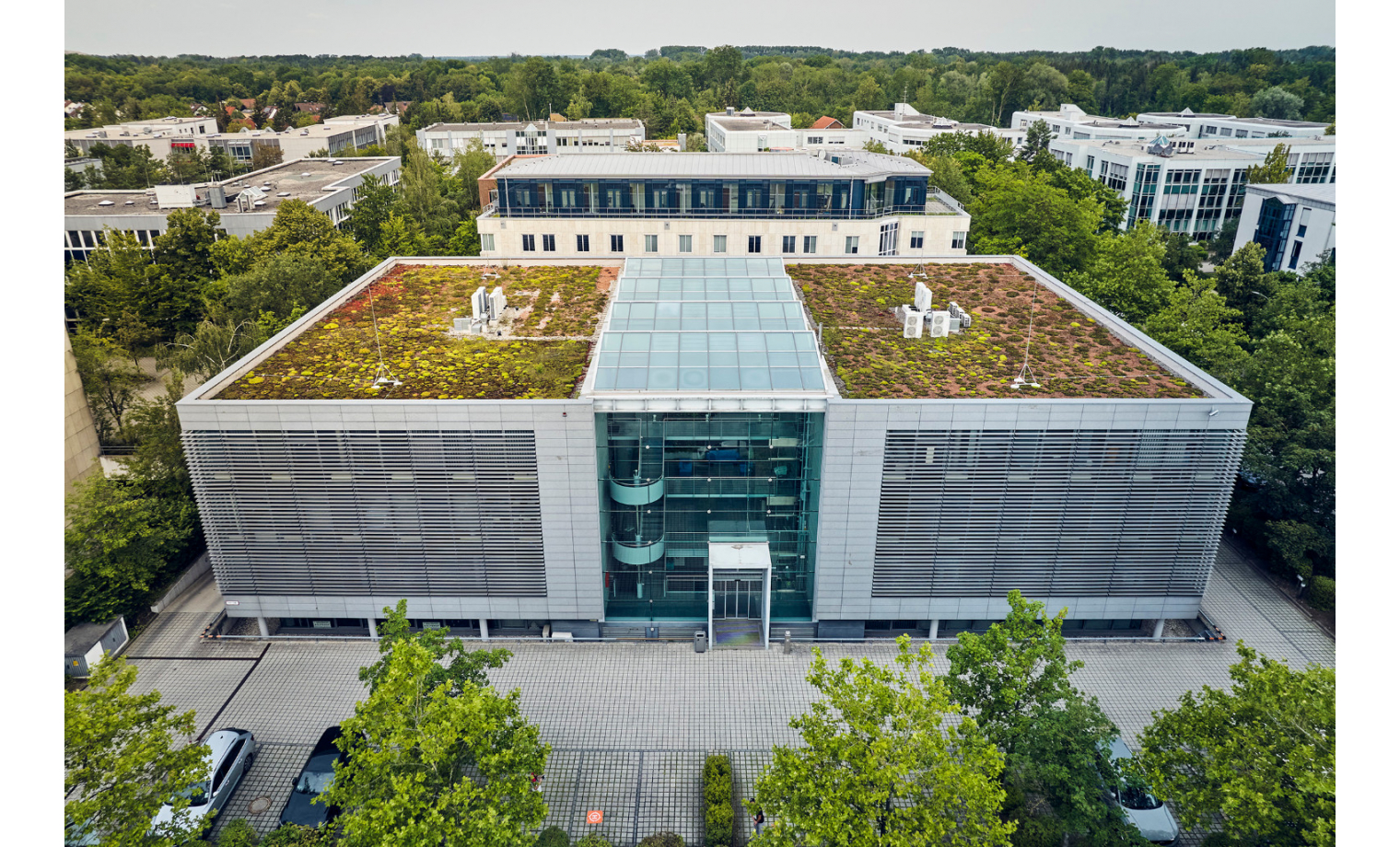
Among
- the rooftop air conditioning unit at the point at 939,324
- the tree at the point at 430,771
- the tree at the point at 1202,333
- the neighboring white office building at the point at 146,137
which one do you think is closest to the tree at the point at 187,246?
the tree at the point at 430,771

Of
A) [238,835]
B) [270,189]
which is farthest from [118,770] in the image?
[270,189]

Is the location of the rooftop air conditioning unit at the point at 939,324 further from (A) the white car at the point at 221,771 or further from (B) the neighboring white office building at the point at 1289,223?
(B) the neighboring white office building at the point at 1289,223

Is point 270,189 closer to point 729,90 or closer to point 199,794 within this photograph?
point 199,794

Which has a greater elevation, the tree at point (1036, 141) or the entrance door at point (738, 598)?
the tree at point (1036, 141)

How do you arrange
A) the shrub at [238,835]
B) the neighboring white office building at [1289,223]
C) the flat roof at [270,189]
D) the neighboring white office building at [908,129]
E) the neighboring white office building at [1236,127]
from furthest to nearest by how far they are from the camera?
the neighboring white office building at [908,129]
the neighboring white office building at [1236,127]
the flat roof at [270,189]
the neighboring white office building at [1289,223]
the shrub at [238,835]

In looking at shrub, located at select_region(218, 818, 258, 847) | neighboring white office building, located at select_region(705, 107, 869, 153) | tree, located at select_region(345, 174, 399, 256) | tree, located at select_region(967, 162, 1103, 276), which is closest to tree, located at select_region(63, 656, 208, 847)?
shrub, located at select_region(218, 818, 258, 847)

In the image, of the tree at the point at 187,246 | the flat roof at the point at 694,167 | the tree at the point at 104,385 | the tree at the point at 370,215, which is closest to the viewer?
the tree at the point at 104,385

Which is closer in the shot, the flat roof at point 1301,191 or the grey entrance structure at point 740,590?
the grey entrance structure at point 740,590
